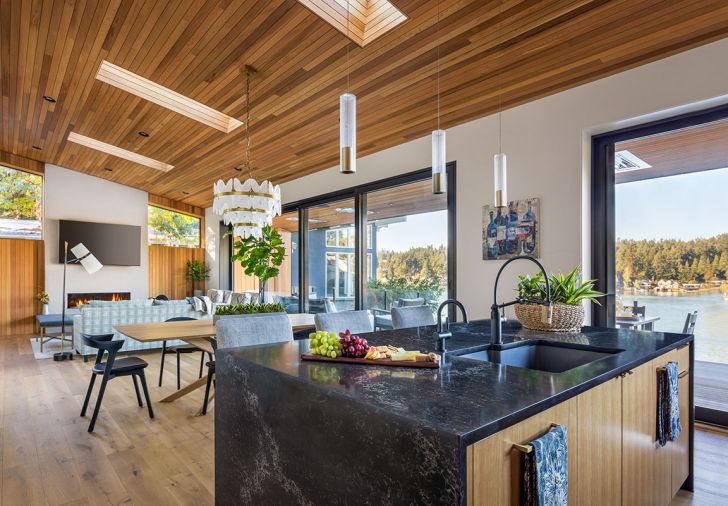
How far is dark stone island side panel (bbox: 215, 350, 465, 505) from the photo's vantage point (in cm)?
93

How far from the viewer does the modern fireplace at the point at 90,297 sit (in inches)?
340

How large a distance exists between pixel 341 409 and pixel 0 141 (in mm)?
8883

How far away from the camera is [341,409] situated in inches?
45.5

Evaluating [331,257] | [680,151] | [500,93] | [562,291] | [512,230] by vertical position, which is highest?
[500,93]

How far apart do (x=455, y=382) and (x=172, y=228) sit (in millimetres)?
10278

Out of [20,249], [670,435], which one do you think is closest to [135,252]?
[20,249]

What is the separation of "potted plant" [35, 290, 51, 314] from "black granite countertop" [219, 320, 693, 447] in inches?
327

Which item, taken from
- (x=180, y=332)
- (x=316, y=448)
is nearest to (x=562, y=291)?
(x=316, y=448)

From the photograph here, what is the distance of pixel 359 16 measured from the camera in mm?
2984

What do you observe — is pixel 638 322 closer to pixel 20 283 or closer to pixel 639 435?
pixel 639 435

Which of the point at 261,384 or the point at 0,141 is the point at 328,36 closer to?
the point at 261,384

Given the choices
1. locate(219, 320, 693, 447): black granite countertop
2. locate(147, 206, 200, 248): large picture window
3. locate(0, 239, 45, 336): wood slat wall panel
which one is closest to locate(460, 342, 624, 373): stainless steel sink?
locate(219, 320, 693, 447): black granite countertop

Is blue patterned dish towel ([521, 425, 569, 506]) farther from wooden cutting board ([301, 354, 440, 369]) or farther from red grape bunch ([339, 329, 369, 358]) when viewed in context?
red grape bunch ([339, 329, 369, 358])

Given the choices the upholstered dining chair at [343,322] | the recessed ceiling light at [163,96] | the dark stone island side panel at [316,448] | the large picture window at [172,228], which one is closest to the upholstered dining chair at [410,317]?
the upholstered dining chair at [343,322]
